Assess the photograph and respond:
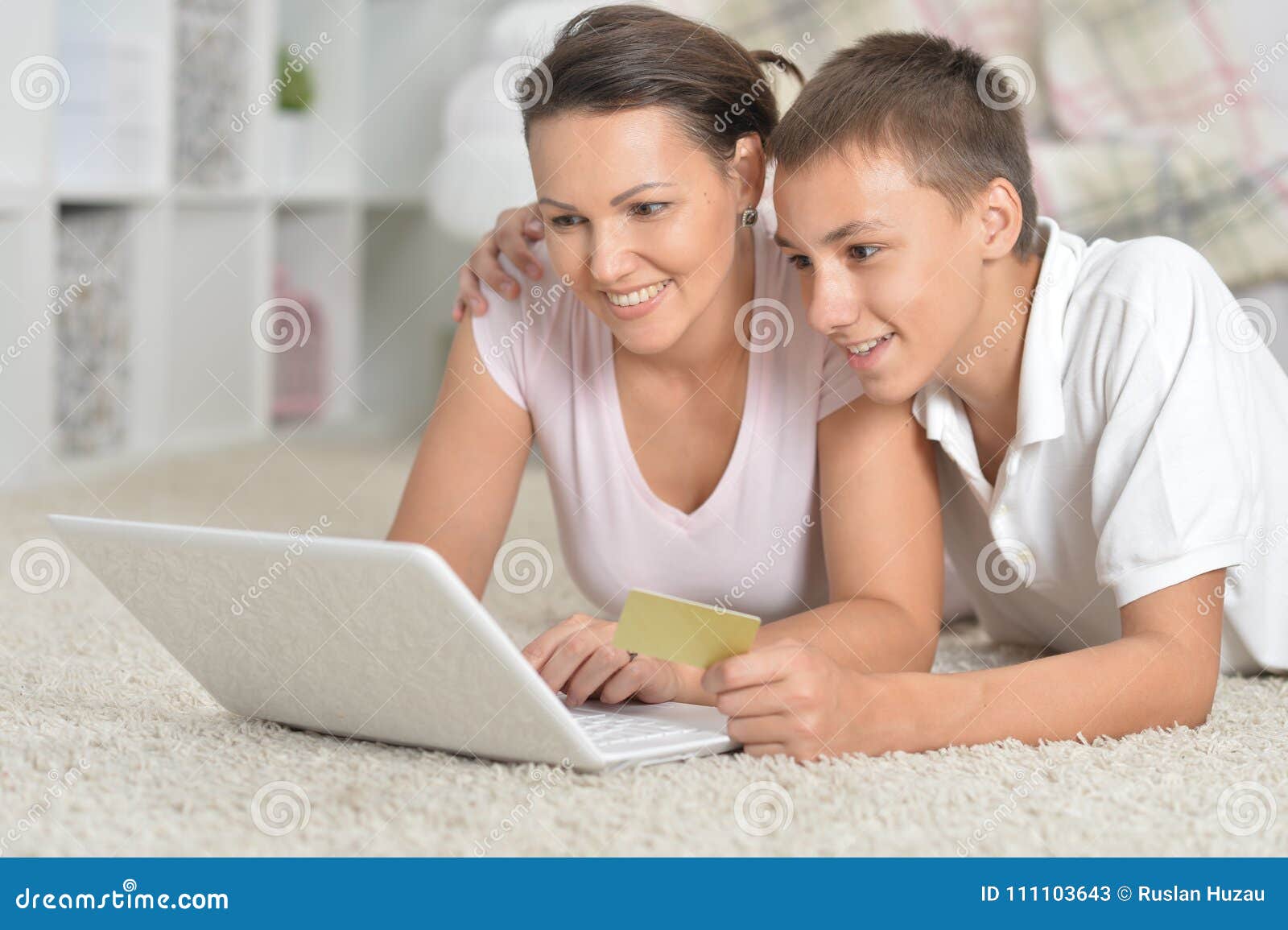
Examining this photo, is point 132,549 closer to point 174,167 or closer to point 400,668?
point 400,668

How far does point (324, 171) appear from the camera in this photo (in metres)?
3.57

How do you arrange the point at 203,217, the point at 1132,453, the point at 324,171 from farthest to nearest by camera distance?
the point at 324,171
the point at 203,217
the point at 1132,453

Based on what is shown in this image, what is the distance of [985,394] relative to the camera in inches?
50.4

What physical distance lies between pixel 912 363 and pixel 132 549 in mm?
627

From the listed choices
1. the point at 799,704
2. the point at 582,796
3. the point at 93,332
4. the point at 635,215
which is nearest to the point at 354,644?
the point at 582,796

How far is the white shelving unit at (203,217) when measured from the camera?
2527mm

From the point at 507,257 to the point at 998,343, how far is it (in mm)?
509

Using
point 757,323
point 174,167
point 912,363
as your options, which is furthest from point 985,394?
point 174,167

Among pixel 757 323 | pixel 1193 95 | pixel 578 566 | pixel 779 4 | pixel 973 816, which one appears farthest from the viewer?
pixel 779 4

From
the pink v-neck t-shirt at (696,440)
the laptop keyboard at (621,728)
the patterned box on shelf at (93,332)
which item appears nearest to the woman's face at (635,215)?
the pink v-neck t-shirt at (696,440)

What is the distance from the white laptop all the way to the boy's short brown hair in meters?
0.48

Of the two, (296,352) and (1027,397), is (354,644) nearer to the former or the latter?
(1027,397)

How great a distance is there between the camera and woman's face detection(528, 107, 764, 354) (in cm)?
123

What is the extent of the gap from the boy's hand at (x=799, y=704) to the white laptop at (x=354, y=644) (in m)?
0.04
